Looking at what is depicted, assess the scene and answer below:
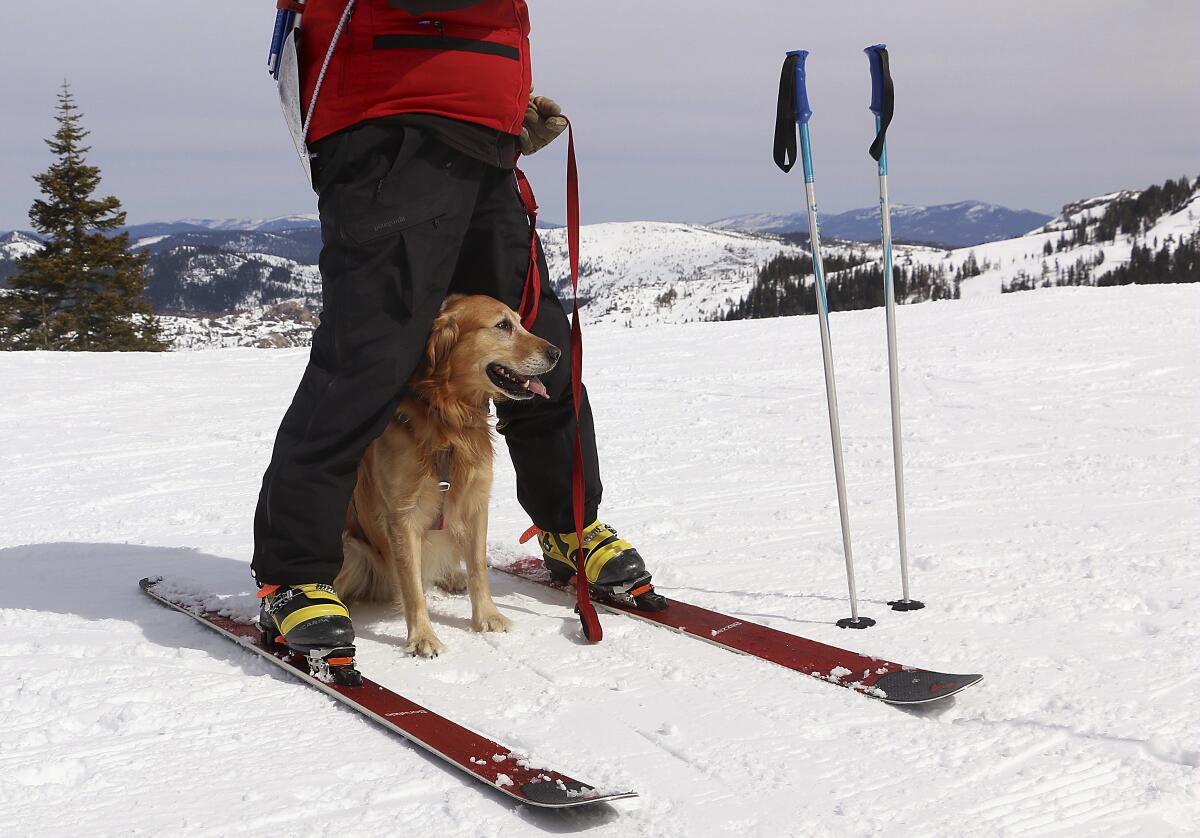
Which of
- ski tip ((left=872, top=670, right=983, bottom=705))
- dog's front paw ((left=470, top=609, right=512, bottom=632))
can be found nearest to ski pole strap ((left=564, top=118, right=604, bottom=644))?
dog's front paw ((left=470, top=609, right=512, bottom=632))

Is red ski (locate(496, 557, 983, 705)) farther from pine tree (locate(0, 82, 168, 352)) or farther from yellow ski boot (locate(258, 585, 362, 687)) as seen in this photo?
pine tree (locate(0, 82, 168, 352))

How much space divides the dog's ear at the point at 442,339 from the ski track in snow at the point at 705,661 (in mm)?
1038

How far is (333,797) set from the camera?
2.18 meters

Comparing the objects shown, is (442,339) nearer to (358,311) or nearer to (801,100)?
(358,311)

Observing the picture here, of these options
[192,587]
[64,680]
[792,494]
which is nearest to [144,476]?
[192,587]

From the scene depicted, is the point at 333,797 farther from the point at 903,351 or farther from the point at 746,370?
the point at 903,351

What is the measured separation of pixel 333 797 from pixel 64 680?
46.8 inches

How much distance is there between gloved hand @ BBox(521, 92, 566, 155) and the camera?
3512mm

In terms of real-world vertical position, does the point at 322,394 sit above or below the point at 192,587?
above

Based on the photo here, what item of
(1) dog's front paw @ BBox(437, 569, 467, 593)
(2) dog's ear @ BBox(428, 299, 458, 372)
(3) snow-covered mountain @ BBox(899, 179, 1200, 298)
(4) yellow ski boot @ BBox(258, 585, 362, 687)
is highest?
(3) snow-covered mountain @ BBox(899, 179, 1200, 298)

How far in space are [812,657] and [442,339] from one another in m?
1.65

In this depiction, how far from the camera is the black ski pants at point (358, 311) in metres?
2.97

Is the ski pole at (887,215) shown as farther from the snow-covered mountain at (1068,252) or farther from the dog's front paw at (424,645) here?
the snow-covered mountain at (1068,252)

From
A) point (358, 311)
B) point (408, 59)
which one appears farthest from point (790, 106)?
point (358, 311)
